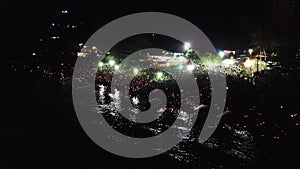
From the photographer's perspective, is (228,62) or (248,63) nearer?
(248,63)

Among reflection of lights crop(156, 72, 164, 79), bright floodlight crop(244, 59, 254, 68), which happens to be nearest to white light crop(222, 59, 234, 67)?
bright floodlight crop(244, 59, 254, 68)

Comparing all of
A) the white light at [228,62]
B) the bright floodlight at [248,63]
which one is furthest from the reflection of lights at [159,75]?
the white light at [228,62]

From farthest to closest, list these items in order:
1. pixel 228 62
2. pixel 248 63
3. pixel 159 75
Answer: pixel 228 62, pixel 248 63, pixel 159 75

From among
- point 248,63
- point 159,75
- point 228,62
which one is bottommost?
point 159,75

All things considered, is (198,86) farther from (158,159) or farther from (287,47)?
(158,159)

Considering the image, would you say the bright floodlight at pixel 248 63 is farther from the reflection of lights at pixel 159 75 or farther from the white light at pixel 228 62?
the reflection of lights at pixel 159 75

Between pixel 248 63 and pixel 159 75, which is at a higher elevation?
pixel 248 63

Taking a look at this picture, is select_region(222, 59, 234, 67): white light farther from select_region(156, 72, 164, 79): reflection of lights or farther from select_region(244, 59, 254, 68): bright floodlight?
select_region(156, 72, 164, 79): reflection of lights

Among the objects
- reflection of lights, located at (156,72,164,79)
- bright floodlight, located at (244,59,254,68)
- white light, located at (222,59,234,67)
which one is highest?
white light, located at (222,59,234,67)

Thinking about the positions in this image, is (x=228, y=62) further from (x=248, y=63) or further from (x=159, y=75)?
(x=159, y=75)

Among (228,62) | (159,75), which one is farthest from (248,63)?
(159,75)

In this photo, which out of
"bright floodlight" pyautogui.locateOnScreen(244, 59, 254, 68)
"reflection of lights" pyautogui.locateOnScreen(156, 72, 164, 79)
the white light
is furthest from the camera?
the white light

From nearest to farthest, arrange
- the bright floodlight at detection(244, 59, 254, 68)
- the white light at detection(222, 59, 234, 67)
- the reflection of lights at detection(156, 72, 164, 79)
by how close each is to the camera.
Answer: the reflection of lights at detection(156, 72, 164, 79) < the bright floodlight at detection(244, 59, 254, 68) < the white light at detection(222, 59, 234, 67)
